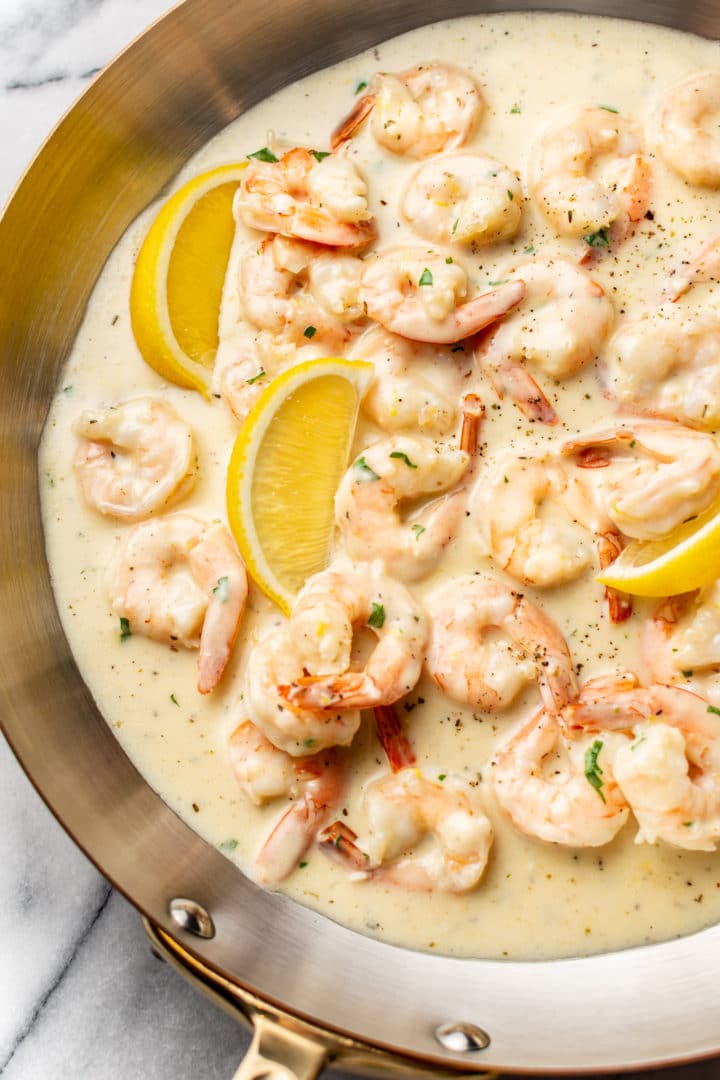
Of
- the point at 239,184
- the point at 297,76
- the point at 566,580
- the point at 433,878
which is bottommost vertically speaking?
the point at 433,878

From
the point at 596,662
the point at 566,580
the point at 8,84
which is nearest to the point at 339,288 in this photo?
the point at 566,580

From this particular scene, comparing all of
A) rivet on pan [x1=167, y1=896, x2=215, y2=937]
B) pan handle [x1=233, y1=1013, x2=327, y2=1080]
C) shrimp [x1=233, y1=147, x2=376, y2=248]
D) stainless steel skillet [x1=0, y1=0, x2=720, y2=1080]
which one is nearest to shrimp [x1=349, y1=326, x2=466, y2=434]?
shrimp [x1=233, y1=147, x2=376, y2=248]

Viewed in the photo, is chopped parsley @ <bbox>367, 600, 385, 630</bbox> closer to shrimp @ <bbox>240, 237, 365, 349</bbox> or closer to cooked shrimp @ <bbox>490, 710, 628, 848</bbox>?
cooked shrimp @ <bbox>490, 710, 628, 848</bbox>

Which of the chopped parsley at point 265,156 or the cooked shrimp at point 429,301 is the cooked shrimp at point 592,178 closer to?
the cooked shrimp at point 429,301

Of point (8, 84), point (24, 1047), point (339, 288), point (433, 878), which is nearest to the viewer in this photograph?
point (433, 878)

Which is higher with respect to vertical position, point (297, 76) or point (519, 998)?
point (297, 76)

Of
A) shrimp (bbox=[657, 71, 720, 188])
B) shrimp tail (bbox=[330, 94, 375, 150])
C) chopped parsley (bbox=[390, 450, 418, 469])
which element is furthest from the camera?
shrimp tail (bbox=[330, 94, 375, 150])

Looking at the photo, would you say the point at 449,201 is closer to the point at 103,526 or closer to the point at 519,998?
the point at 103,526

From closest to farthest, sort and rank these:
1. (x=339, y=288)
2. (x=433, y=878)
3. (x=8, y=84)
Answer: (x=433, y=878)
(x=339, y=288)
(x=8, y=84)
